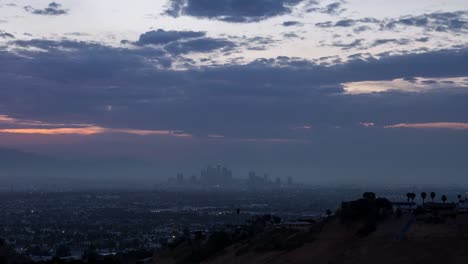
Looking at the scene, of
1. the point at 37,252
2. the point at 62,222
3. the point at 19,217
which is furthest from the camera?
the point at 19,217

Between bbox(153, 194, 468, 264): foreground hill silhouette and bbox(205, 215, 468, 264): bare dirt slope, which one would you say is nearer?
bbox(205, 215, 468, 264): bare dirt slope

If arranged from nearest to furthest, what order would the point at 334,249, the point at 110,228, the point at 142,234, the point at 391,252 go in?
the point at 391,252 < the point at 334,249 < the point at 142,234 < the point at 110,228

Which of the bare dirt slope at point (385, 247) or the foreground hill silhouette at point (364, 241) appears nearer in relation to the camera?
the bare dirt slope at point (385, 247)

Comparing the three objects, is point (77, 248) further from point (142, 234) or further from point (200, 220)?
point (200, 220)

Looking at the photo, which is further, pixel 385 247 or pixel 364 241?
pixel 364 241

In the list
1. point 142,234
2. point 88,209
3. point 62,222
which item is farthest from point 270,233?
point 88,209

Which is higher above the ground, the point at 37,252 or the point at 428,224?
the point at 428,224

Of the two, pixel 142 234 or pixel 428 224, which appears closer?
pixel 428 224

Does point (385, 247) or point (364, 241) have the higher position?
point (364, 241)
